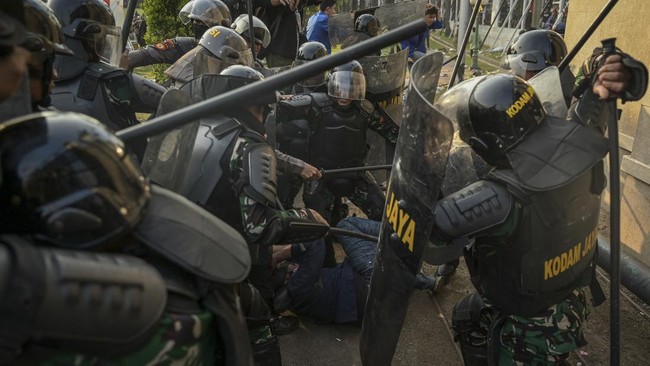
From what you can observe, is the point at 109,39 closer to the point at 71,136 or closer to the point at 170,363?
the point at 71,136

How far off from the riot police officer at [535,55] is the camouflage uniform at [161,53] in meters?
3.24

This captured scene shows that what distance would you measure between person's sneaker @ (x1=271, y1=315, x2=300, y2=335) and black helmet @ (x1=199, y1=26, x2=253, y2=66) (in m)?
2.08

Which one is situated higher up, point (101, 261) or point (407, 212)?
point (101, 261)

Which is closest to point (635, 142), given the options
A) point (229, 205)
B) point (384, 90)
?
point (384, 90)

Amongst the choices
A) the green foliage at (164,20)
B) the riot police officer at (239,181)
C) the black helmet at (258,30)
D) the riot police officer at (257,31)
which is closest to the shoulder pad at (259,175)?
the riot police officer at (239,181)

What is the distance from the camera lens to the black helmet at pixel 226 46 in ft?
14.4

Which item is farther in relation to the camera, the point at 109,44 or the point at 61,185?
the point at 109,44

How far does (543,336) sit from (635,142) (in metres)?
3.14

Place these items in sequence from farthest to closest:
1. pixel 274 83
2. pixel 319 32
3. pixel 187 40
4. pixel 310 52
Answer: pixel 319 32
pixel 187 40
pixel 310 52
pixel 274 83

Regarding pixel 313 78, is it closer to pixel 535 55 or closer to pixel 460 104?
pixel 535 55

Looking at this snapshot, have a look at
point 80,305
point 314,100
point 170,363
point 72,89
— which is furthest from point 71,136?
point 314,100

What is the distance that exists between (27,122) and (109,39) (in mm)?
2428

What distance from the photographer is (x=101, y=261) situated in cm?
111

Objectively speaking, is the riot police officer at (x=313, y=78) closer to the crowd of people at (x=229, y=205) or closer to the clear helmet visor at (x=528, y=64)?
the crowd of people at (x=229, y=205)
